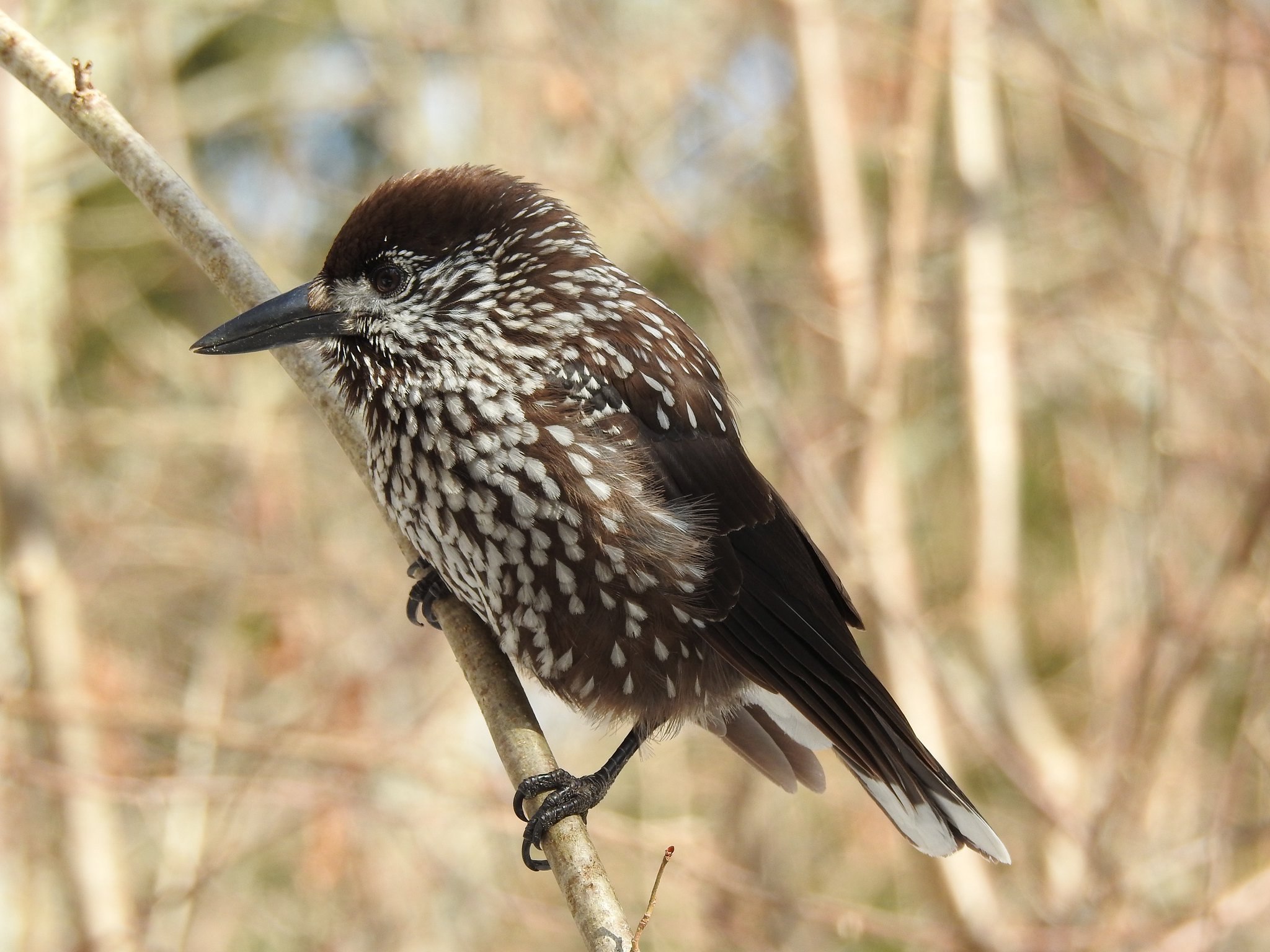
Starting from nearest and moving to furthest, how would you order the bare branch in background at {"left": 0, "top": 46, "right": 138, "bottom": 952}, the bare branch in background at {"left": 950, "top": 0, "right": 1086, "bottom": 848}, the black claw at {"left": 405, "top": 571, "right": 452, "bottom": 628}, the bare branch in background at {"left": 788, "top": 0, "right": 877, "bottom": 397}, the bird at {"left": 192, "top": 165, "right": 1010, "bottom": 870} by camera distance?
the bird at {"left": 192, "top": 165, "right": 1010, "bottom": 870} → the black claw at {"left": 405, "top": 571, "right": 452, "bottom": 628} → the bare branch in background at {"left": 0, "top": 46, "right": 138, "bottom": 952} → the bare branch in background at {"left": 788, "top": 0, "right": 877, "bottom": 397} → the bare branch in background at {"left": 950, "top": 0, "right": 1086, "bottom": 848}

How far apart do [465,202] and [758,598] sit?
1.23 m

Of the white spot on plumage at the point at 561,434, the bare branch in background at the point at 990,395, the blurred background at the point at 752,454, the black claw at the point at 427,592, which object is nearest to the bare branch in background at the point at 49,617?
the blurred background at the point at 752,454

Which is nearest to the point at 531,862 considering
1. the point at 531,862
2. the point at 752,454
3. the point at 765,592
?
the point at 531,862

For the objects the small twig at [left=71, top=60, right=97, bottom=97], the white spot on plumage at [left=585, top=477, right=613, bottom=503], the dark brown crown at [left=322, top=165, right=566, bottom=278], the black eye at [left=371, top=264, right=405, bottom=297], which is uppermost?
the small twig at [left=71, top=60, right=97, bottom=97]

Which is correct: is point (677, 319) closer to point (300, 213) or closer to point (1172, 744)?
point (1172, 744)

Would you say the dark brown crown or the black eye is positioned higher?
the dark brown crown

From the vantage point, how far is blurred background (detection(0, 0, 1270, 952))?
480cm

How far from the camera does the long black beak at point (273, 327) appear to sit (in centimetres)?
302

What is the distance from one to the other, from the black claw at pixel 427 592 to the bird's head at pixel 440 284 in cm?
57

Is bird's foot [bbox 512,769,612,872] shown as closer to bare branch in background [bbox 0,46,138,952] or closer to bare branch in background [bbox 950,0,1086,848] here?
bare branch in background [bbox 0,46,138,952]

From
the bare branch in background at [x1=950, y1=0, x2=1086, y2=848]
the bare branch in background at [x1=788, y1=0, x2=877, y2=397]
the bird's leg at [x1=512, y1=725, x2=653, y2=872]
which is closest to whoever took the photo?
the bird's leg at [x1=512, y1=725, x2=653, y2=872]

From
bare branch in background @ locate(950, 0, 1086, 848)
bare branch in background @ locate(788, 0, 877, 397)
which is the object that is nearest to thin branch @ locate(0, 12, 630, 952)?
bare branch in background @ locate(788, 0, 877, 397)

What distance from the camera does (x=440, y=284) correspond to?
3.31 meters

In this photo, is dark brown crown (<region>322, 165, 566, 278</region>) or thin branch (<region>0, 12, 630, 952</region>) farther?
dark brown crown (<region>322, 165, 566, 278</region>)
